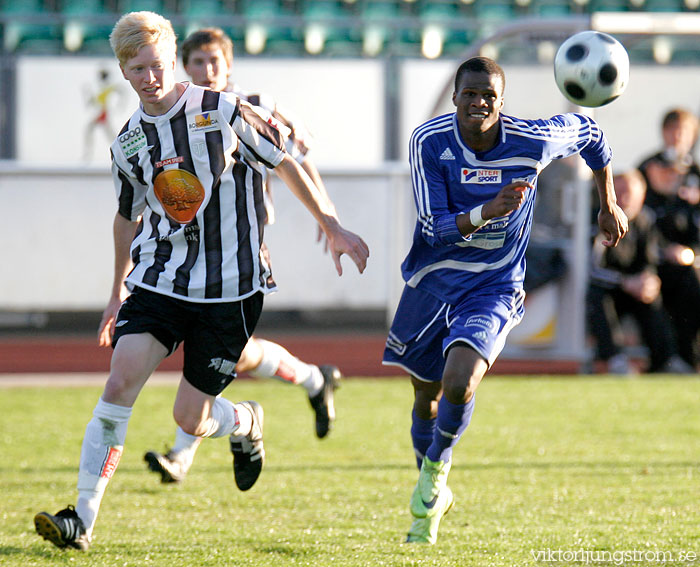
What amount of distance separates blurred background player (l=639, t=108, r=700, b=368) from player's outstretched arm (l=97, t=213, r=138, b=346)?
6.09 metres

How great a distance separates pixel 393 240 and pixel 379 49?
491 cm

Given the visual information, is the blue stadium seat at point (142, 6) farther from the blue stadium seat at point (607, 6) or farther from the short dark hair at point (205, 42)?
the short dark hair at point (205, 42)

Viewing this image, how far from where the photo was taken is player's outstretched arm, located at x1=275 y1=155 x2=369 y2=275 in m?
3.74

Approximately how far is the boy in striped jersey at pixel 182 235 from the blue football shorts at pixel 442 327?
48 centimetres

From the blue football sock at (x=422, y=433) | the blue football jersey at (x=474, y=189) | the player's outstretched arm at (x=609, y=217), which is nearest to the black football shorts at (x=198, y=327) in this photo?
the blue football jersey at (x=474, y=189)

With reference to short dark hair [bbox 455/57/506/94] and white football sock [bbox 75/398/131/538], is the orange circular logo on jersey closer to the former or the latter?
white football sock [bbox 75/398/131/538]

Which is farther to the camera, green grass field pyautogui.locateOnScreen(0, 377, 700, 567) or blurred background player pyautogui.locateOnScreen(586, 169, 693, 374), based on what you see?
blurred background player pyautogui.locateOnScreen(586, 169, 693, 374)

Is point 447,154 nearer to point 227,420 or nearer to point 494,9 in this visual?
point 227,420

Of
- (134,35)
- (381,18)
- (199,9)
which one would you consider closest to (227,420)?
(134,35)

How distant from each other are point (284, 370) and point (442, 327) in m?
1.22

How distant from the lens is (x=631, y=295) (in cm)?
909

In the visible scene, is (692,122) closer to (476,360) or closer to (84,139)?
(476,360)

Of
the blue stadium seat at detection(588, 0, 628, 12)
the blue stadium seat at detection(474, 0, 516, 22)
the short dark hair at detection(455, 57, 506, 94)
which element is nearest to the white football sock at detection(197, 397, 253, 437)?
the short dark hair at detection(455, 57, 506, 94)

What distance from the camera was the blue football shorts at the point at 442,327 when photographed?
3.85 meters
